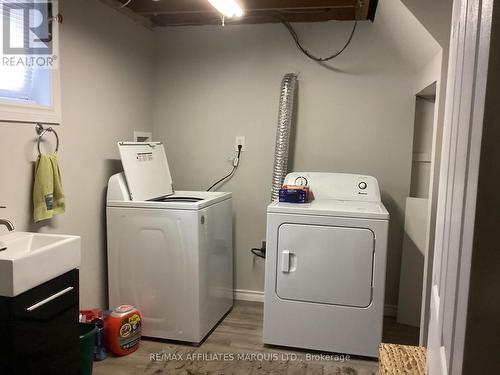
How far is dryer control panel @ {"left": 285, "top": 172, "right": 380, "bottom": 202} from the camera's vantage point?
290 centimetres

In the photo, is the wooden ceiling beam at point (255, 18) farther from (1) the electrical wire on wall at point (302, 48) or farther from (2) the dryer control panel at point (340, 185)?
(2) the dryer control panel at point (340, 185)

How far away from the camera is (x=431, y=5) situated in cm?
212

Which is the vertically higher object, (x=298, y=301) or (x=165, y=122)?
(x=165, y=122)

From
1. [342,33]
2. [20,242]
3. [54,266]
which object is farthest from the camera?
[342,33]

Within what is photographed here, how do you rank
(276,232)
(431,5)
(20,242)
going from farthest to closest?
(276,232) → (431,5) → (20,242)

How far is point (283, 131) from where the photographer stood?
10.2 ft

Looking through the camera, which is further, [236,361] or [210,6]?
[210,6]

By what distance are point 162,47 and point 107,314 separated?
217 cm

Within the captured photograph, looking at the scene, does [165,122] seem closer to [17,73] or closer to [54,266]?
[17,73]

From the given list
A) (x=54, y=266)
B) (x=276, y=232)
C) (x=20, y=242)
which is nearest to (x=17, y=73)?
(x=20, y=242)

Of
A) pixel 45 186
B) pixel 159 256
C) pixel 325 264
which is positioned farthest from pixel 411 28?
pixel 45 186

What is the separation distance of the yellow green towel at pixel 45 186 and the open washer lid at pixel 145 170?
55 centimetres

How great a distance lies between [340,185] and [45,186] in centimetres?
191

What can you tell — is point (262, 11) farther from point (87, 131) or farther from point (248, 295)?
point (248, 295)
